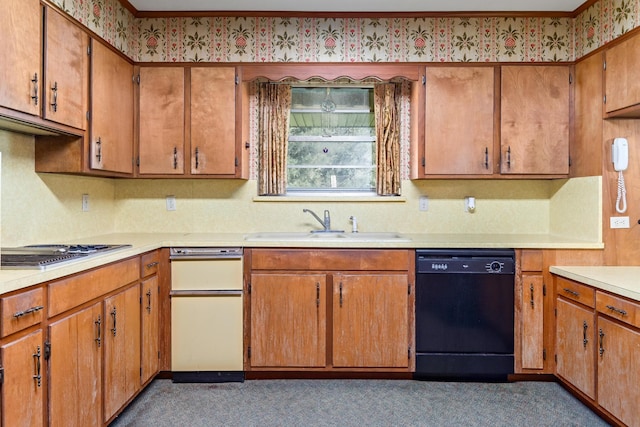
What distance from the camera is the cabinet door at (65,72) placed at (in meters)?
2.13

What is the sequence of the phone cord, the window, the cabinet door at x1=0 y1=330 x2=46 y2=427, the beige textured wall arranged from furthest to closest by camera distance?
the window < the phone cord < the beige textured wall < the cabinet door at x1=0 y1=330 x2=46 y2=427

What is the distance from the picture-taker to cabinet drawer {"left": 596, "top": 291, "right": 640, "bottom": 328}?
2025 millimetres

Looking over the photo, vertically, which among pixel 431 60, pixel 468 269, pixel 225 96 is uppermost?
pixel 431 60

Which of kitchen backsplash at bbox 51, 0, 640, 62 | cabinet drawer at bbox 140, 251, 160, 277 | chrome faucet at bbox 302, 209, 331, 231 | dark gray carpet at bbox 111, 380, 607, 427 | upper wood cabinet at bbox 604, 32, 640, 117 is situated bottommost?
dark gray carpet at bbox 111, 380, 607, 427

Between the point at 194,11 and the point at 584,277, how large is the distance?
3.04m

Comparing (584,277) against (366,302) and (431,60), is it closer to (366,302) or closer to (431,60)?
(366,302)

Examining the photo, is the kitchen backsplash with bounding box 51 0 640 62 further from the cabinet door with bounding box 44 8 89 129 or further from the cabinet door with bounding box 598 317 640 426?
the cabinet door with bounding box 598 317 640 426

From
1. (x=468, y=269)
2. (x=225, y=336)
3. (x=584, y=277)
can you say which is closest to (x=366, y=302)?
(x=468, y=269)

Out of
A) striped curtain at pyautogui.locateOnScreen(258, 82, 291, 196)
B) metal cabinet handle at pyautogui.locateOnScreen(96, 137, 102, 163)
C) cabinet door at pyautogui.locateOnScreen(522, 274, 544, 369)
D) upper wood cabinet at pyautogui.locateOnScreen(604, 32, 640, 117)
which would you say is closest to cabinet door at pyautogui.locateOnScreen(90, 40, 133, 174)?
metal cabinet handle at pyautogui.locateOnScreen(96, 137, 102, 163)

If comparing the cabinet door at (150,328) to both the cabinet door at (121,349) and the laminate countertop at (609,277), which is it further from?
the laminate countertop at (609,277)

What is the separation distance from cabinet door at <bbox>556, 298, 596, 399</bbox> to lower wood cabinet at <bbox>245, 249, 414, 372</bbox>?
91cm

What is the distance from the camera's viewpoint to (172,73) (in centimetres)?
311

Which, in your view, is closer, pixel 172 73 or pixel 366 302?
pixel 366 302

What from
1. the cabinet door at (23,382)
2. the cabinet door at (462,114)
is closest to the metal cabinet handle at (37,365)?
the cabinet door at (23,382)
